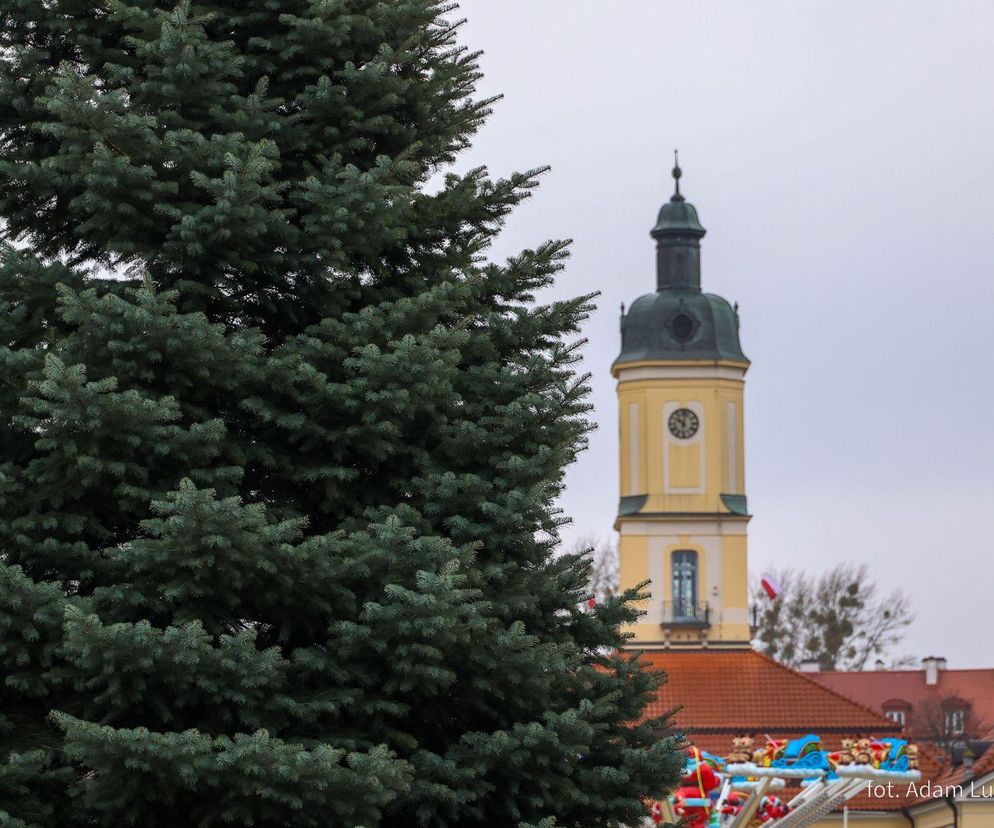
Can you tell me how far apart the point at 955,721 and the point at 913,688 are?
201 centimetres

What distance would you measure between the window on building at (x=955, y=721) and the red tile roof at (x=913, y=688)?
0.59m

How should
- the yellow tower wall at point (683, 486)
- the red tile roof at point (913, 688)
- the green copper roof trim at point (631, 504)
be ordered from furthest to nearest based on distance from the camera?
the red tile roof at point (913, 688), the green copper roof trim at point (631, 504), the yellow tower wall at point (683, 486)

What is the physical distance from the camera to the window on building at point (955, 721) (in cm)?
7750

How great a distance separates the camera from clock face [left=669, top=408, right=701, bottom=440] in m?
70.2

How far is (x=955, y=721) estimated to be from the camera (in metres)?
78.5

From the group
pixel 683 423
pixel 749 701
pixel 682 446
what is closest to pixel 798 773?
pixel 749 701

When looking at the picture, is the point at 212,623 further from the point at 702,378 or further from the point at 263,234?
the point at 702,378

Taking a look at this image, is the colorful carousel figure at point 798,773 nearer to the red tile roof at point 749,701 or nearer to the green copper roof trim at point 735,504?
the red tile roof at point 749,701

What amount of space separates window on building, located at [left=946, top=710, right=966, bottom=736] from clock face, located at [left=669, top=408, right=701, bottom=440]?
16.9 metres

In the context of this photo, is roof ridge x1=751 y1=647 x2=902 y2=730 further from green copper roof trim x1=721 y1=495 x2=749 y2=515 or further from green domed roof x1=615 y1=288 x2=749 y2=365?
green domed roof x1=615 y1=288 x2=749 y2=365

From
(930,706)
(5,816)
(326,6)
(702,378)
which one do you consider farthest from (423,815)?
(930,706)

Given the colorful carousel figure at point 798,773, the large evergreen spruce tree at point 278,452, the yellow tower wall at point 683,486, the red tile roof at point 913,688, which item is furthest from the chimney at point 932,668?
the large evergreen spruce tree at point 278,452

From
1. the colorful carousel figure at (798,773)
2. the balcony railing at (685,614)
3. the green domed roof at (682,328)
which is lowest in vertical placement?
the colorful carousel figure at (798,773)

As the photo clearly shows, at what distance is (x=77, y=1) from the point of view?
1123 centimetres
